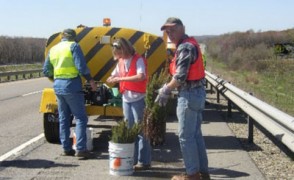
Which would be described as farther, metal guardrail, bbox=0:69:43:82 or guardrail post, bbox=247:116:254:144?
metal guardrail, bbox=0:69:43:82

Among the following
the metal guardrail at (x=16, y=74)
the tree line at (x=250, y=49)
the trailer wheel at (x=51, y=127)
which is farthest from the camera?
the tree line at (x=250, y=49)

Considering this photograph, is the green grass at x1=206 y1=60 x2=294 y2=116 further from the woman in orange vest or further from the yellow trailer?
the woman in orange vest

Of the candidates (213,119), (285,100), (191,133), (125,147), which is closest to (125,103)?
(125,147)

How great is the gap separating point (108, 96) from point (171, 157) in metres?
1.87

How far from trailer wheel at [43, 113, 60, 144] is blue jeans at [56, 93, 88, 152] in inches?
37.6

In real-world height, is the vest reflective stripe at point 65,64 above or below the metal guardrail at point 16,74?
above

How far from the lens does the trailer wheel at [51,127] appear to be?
31.3ft

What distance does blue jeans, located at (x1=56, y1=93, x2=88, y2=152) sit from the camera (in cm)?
841

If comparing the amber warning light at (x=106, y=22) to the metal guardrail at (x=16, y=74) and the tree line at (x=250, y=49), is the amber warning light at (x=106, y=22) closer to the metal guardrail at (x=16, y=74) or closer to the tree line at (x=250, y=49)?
the metal guardrail at (x=16, y=74)

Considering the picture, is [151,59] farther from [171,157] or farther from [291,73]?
[291,73]

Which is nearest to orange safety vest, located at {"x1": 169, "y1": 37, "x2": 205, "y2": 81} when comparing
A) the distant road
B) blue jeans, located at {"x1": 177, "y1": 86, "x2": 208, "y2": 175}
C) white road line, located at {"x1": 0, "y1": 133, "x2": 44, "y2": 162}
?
blue jeans, located at {"x1": 177, "y1": 86, "x2": 208, "y2": 175}

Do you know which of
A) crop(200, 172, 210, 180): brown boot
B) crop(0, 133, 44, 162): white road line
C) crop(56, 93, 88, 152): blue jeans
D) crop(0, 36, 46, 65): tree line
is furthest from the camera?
crop(0, 36, 46, 65): tree line

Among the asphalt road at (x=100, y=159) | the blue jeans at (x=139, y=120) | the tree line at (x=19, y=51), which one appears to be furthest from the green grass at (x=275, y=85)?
the tree line at (x=19, y=51)

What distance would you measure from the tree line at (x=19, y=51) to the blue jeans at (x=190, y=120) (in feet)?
190
